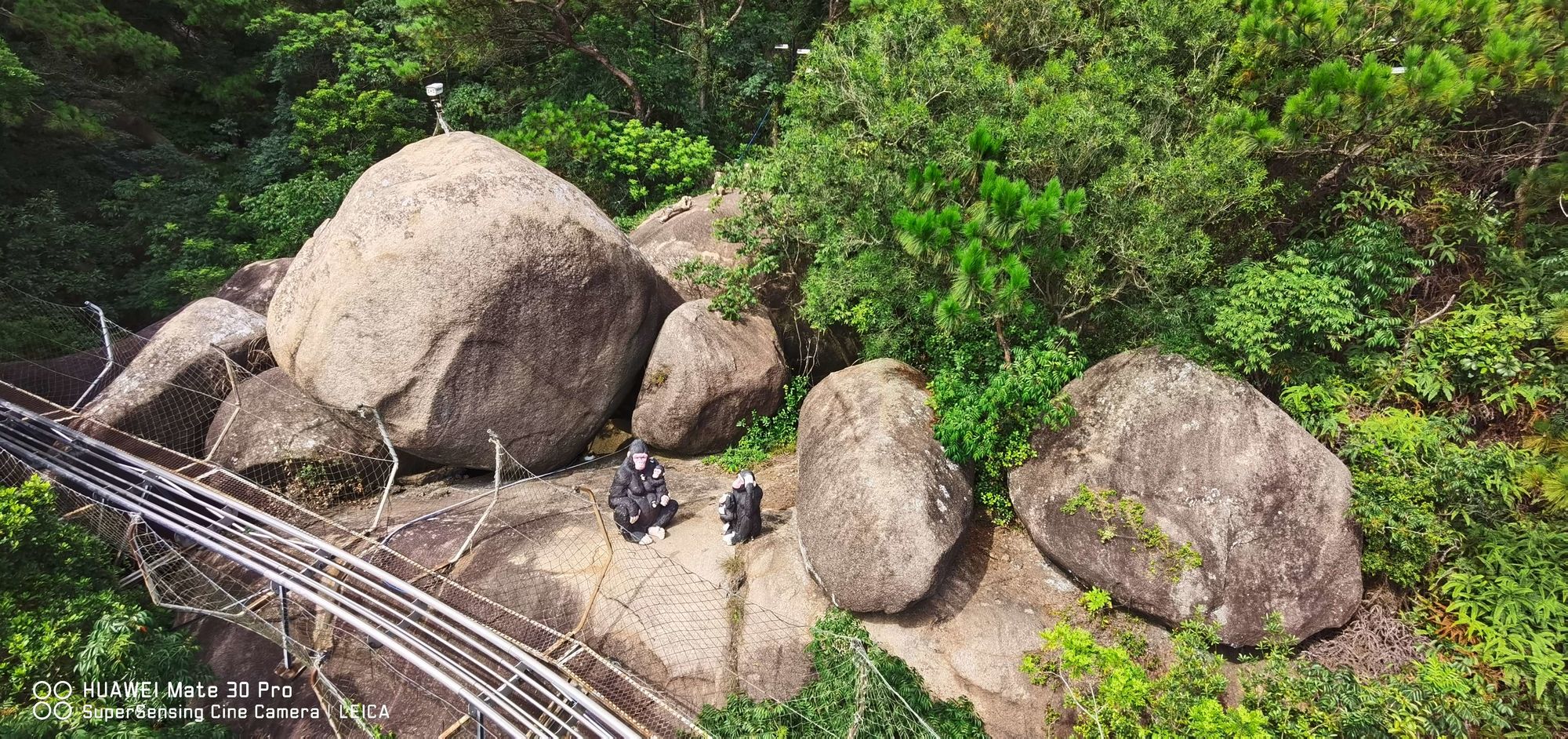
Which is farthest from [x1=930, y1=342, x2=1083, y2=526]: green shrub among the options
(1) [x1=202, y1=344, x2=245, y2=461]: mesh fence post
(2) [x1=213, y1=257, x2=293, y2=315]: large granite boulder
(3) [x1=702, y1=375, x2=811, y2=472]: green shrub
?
(2) [x1=213, y1=257, x2=293, y2=315]: large granite boulder

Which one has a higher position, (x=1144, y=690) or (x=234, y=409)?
(x=234, y=409)

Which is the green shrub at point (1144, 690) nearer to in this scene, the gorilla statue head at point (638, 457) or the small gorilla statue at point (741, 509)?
the small gorilla statue at point (741, 509)

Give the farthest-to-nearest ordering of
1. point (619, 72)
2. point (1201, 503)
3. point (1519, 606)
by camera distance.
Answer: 1. point (619, 72)
2. point (1201, 503)
3. point (1519, 606)

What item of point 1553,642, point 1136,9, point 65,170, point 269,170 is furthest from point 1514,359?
point 65,170

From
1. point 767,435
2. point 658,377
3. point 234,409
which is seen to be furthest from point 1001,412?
point 234,409

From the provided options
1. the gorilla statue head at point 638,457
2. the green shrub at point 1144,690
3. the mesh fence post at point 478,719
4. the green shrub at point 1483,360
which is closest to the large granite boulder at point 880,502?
the green shrub at point 1144,690

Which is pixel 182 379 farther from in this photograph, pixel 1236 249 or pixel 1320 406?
pixel 1320 406

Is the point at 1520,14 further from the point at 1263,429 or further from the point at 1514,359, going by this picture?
the point at 1263,429
